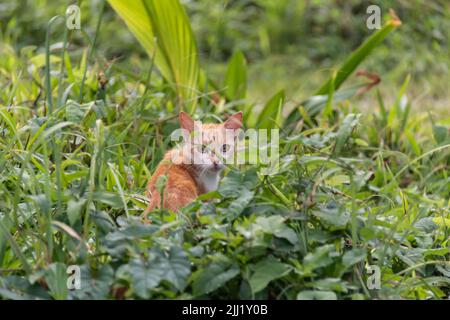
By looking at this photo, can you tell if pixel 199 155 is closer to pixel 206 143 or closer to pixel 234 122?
pixel 206 143

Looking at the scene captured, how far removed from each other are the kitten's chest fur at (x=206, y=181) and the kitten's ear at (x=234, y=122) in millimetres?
208

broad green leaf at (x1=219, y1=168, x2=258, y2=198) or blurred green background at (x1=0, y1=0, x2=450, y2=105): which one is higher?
blurred green background at (x1=0, y1=0, x2=450, y2=105)

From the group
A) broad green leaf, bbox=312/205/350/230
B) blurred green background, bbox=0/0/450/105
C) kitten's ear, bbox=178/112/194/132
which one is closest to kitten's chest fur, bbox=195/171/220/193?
kitten's ear, bbox=178/112/194/132

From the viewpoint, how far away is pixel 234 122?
379 centimetres

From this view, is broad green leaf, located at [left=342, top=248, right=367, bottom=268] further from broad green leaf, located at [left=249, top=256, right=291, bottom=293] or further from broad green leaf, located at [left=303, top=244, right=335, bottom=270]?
broad green leaf, located at [left=249, top=256, right=291, bottom=293]

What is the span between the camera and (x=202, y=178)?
148 inches

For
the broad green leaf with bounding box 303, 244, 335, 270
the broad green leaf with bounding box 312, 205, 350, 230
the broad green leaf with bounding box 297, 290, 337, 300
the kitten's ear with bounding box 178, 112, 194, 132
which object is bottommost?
the broad green leaf with bounding box 297, 290, 337, 300

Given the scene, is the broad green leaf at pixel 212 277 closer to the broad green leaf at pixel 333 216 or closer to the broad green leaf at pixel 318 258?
the broad green leaf at pixel 318 258

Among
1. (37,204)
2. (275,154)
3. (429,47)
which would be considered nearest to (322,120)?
(275,154)

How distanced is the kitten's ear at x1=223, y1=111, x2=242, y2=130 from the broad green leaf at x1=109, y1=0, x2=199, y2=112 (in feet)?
3.01

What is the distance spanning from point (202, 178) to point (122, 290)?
1100mm

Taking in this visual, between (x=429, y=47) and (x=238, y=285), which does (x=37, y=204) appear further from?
(x=429, y=47)

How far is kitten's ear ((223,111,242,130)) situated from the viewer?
3.77 meters

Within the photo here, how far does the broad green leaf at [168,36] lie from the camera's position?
475cm
